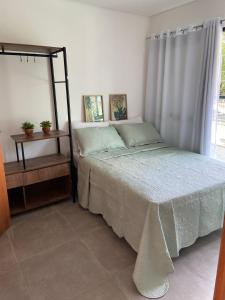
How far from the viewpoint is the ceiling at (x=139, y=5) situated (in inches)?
107

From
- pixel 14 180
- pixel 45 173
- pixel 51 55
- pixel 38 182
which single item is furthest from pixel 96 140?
pixel 51 55

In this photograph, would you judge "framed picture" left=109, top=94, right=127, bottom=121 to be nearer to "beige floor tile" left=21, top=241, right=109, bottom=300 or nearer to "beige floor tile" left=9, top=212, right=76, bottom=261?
"beige floor tile" left=9, top=212, right=76, bottom=261

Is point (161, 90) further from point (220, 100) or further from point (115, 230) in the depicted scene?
point (115, 230)

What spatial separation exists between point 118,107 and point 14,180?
5.73 ft

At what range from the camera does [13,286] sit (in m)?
1.63

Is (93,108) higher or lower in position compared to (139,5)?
lower

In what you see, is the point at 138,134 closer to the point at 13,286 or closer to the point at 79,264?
the point at 79,264

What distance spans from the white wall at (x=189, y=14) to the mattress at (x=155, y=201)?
1.58 meters

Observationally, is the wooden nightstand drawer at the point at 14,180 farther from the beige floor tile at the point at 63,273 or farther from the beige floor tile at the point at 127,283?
the beige floor tile at the point at 127,283

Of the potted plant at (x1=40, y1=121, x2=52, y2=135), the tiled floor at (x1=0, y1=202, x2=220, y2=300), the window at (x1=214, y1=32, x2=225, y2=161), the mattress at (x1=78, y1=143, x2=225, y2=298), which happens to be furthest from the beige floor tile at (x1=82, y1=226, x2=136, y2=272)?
the window at (x1=214, y1=32, x2=225, y2=161)

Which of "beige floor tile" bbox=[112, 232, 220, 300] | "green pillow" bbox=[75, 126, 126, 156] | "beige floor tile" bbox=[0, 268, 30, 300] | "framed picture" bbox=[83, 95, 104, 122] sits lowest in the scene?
"beige floor tile" bbox=[112, 232, 220, 300]

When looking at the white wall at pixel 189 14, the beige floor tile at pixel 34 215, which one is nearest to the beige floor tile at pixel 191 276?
the beige floor tile at pixel 34 215

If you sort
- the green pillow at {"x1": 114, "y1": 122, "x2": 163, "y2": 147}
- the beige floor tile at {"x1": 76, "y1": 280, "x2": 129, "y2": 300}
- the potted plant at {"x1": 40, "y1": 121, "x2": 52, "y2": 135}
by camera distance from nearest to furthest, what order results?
the beige floor tile at {"x1": 76, "y1": 280, "x2": 129, "y2": 300} → the potted plant at {"x1": 40, "y1": 121, "x2": 52, "y2": 135} → the green pillow at {"x1": 114, "y1": 122, "x2": 163, "y2": 147}

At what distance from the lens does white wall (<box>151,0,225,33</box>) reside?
246 centimetres
